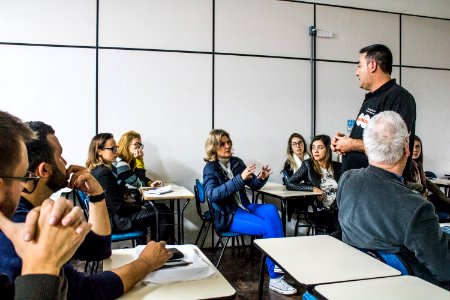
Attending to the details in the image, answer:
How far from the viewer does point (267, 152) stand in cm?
453

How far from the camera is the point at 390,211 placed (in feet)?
4.60

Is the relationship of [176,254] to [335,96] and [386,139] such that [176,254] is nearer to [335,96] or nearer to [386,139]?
[386,139]

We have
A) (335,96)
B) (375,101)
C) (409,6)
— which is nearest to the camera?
(375,101)

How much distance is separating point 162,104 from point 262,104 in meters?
1.31

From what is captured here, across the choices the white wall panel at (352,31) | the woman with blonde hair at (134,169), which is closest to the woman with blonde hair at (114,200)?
the woman with blonde hair at (134,169)

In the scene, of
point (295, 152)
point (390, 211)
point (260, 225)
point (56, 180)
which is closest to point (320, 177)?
point (295, 152)

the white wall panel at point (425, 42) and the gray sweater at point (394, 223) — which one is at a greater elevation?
the white wall panel at point (425, 42)

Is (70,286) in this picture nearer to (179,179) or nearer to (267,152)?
(179,179)

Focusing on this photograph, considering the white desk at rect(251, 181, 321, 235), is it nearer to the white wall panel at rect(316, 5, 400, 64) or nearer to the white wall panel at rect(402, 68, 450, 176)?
the white wall panel at rect(316, 5, 400, 64)

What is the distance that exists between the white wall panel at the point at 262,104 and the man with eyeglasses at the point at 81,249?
301 centimetres

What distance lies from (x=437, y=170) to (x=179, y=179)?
13.2 feet

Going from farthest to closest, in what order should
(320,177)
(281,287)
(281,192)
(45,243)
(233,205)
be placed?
1. (320,177)
2. (281,192)
3. (233,205)
4. (281,287)
5. (45,243)

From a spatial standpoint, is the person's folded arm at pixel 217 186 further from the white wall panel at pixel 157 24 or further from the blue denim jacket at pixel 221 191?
the white wall panel at pixel 157 24

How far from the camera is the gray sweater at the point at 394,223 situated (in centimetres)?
132
